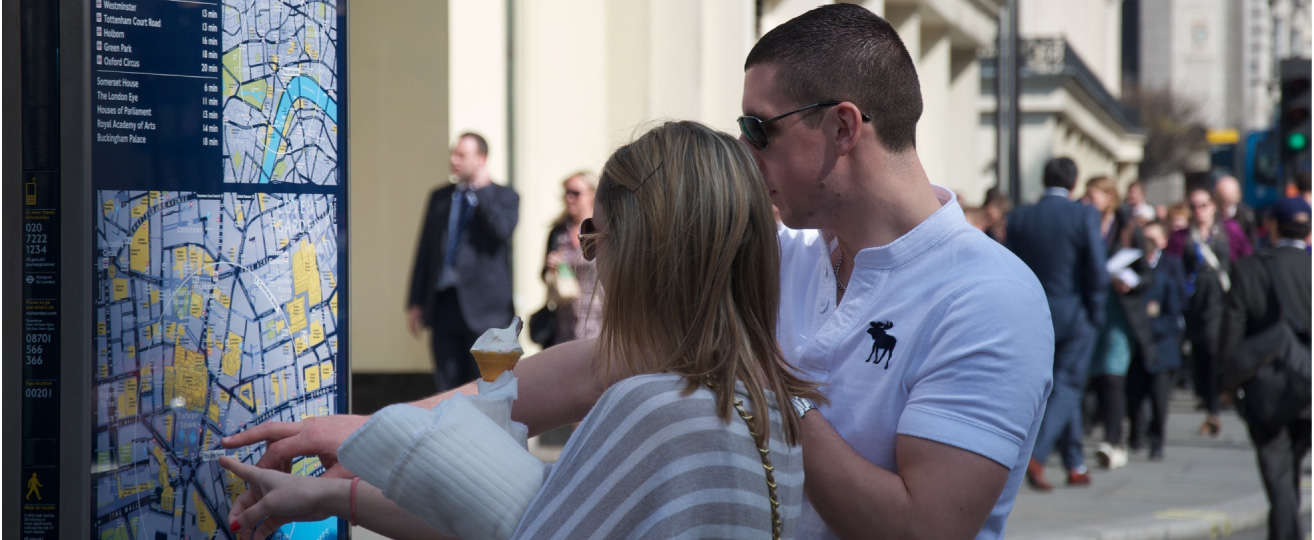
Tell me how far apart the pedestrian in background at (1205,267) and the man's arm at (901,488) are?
8.91m

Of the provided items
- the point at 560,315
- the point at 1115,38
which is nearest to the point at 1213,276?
the point at 560,315

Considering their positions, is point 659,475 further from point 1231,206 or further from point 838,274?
point 1231,206

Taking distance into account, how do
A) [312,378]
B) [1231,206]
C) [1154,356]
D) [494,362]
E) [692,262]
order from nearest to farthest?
[692,262], [494,362], [312,378], [1154,356], [1231,206]

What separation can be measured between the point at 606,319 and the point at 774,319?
233 millimetres

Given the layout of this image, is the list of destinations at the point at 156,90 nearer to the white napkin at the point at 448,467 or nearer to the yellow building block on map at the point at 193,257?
the yellow building block on map at the point at 193,257

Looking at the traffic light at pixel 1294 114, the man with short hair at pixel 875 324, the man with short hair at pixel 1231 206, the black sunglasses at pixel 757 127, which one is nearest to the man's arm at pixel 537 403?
the man with short hair at pixel 875 324

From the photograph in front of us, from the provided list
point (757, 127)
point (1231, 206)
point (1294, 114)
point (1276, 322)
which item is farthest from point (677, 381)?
point (1231, 206)

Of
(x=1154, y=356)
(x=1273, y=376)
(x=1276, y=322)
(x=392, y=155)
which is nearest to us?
(x=1273, y=376)

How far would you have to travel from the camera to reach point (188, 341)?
2.43 m

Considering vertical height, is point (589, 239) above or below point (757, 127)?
below

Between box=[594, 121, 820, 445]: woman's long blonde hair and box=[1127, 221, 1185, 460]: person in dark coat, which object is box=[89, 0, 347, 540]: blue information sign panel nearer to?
box=[594, 121, 820, 445]: woman's long blonde hair

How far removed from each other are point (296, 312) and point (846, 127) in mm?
1073

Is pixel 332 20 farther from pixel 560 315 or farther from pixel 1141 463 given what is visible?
pixel 1141 463

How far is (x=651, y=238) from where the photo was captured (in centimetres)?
187
